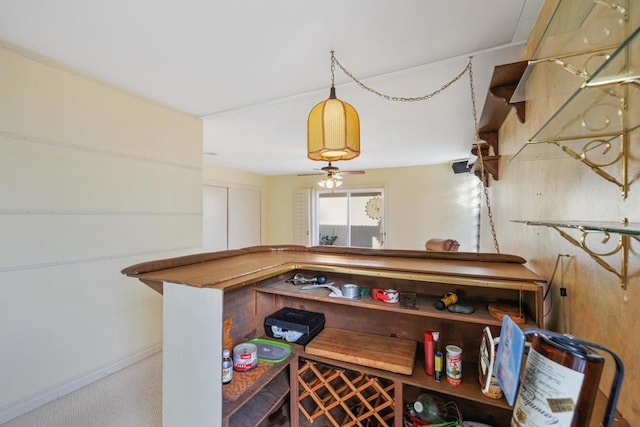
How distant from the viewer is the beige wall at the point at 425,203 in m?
4.96

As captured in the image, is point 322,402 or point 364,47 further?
point 364,47

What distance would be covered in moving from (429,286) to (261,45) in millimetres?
1796

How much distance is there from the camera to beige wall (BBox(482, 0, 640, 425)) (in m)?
0.62

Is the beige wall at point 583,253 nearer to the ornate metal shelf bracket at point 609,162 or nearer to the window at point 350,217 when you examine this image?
the ornate metal shelf bracket at point 609,162

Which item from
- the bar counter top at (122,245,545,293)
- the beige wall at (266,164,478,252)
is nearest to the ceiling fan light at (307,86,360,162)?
the bar counter top at (122,245,545,293)

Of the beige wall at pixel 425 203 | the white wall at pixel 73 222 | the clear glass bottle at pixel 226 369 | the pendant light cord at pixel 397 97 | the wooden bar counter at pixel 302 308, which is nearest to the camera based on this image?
the wooden bar counter at pixel 302 308

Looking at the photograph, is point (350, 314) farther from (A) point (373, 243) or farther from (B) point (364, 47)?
(A) point (373, 243)

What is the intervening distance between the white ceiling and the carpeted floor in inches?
95.4

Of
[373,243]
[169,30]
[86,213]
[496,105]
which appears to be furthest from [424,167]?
[86,213]

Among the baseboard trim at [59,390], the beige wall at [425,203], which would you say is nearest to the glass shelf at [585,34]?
the baseboard trim at [59,390]

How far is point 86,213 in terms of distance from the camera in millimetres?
2062

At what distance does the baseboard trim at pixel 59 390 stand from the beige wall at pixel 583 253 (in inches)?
118

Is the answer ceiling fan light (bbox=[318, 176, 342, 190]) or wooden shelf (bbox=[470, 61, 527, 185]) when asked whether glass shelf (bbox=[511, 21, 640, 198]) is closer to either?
wooden shelf (bbox=[470, 61, 527, 185])

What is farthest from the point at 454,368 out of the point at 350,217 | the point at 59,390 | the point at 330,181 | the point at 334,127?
the point at 350,217
